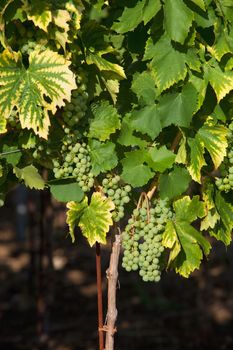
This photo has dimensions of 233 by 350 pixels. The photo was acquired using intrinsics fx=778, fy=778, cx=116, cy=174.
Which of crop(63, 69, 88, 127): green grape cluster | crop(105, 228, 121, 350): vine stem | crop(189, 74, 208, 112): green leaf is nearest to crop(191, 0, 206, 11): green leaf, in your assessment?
crop(189, 74, 208, 112): green leaf

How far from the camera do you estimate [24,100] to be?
234 cm

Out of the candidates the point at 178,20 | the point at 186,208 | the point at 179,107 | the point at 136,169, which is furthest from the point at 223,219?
the point at 178,20

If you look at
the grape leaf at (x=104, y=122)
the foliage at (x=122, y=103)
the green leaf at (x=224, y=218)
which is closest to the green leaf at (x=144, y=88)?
the foliage at (x=122, y=103)

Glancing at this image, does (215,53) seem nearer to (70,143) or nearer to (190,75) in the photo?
(190,75)

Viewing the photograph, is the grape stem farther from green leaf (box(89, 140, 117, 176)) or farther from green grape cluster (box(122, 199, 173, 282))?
green leaf (box(89, 140, 117, 176))

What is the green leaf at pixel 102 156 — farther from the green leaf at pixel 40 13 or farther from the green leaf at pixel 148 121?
the green leaf at pixel 40 13

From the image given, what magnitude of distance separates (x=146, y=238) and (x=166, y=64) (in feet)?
1.95

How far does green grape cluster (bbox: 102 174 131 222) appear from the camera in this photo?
103 inches

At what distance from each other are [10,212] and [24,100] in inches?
386

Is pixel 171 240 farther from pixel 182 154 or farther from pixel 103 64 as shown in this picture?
pixel 103 64

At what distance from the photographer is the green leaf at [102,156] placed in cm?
257

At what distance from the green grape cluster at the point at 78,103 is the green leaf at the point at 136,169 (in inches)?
8.4

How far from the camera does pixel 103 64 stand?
8.16 feet

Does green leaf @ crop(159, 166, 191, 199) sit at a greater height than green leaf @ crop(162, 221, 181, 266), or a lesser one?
greater
